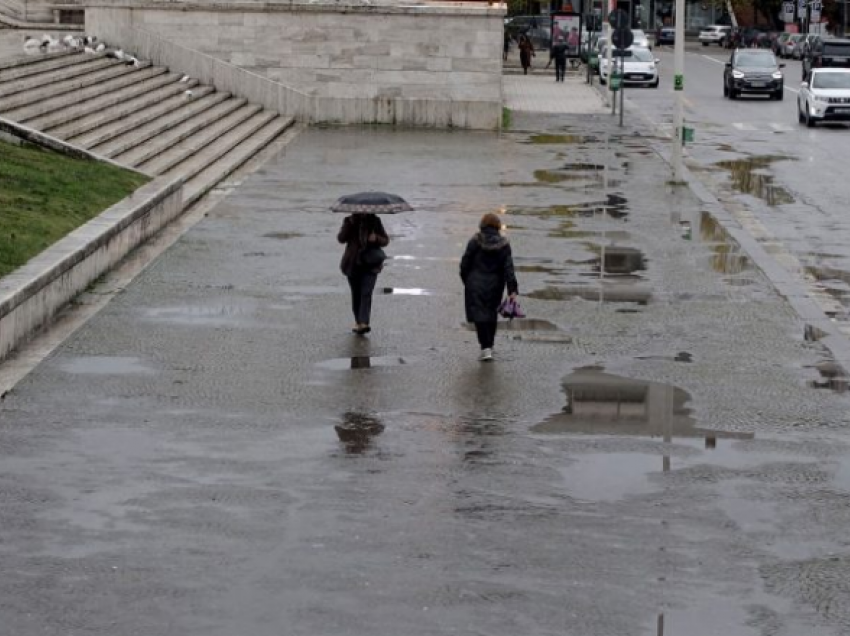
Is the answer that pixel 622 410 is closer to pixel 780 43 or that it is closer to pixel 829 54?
pixel 829 54

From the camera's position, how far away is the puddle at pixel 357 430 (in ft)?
44.1

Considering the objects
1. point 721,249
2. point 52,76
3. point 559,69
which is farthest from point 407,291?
point 559,69

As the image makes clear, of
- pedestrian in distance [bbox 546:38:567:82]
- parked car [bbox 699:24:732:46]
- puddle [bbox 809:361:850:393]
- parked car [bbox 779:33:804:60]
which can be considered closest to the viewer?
puddle [bbox 809:361:850:393]

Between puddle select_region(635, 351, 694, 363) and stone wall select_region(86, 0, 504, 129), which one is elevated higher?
stone wall select_region(86, 0, 504, 129)

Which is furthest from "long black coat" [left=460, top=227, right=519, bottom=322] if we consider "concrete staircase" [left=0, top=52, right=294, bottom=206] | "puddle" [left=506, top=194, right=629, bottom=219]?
"concrete staircase" [left=0, top=52, right=294, bottom=206]

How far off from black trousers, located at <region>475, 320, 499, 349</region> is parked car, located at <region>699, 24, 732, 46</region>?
95.7m

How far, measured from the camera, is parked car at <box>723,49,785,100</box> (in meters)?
55.9

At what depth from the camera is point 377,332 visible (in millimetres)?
17938

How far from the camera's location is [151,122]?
35719 mm

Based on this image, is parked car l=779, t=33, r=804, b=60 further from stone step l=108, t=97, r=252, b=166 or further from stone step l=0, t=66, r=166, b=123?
stone step l=108, t=97, r=252, b=166

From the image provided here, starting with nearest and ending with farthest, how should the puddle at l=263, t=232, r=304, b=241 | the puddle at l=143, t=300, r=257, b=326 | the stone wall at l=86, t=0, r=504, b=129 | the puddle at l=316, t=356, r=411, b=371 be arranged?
the puddle at l=316, t=356, r=411, b=371
the puddle at l=143, t=300, r=257, b=326
the puddle at l=263, t=232, r=304, b=241
the stone wall at l=86, t=0, r=504, b=129

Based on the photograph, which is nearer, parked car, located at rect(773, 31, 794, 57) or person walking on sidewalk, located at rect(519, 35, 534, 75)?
person walking on sidewalk, located at rect(519, 35, 534, 75)

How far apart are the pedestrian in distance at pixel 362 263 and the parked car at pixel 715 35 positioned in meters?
94.5

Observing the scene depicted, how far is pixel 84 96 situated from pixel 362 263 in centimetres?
A: 1928
